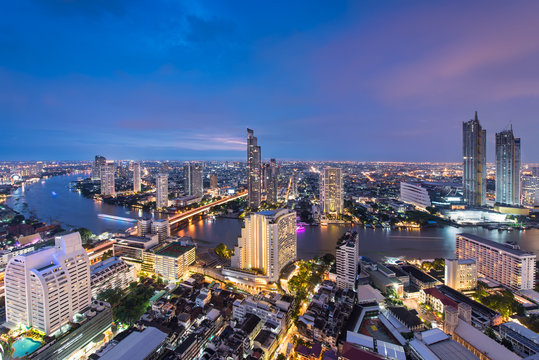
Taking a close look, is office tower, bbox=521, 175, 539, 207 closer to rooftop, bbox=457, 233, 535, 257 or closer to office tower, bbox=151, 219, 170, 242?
rooftop, bbox=457, 233, 535, 257

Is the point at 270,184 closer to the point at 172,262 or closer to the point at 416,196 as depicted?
the point at 416,196

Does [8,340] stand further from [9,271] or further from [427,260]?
[427,260]

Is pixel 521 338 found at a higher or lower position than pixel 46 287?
lower

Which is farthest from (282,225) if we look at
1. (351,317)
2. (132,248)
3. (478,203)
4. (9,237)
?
(478,203)

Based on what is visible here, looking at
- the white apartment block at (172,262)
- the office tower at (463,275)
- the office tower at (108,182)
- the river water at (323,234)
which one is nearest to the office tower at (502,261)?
the office tower at (463,275)

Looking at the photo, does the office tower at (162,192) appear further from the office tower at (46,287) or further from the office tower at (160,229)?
the office tower at (46,287)

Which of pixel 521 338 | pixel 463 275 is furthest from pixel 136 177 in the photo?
pixel 521 338

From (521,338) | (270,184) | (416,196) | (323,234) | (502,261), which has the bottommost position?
(521,338)
